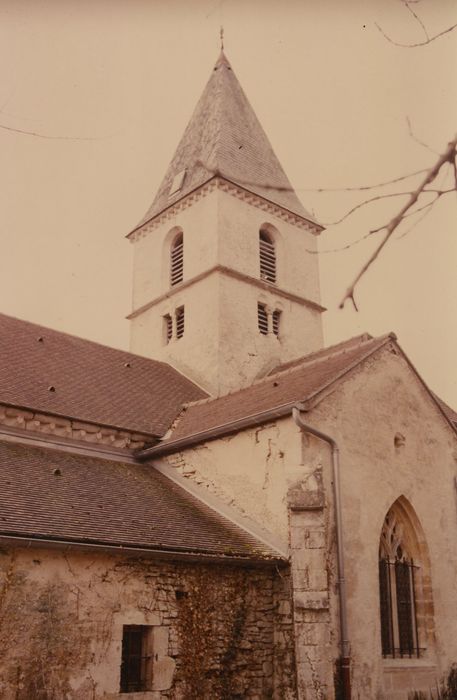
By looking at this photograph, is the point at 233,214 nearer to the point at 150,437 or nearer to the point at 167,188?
the point at 167,188

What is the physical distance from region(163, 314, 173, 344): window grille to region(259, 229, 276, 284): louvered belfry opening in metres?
3.13

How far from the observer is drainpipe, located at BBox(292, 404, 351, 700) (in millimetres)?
10688

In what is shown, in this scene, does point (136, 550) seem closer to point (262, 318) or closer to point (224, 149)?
point (262, 318)

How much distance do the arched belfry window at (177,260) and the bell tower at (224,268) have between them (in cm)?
5

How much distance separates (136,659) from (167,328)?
1310 cm

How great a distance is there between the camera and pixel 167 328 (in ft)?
72.5

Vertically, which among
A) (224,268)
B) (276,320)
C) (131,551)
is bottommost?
(131,551)

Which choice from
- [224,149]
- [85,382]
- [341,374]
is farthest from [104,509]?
Result: [224,149]

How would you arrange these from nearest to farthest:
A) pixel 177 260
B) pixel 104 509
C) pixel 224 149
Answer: pixel 104 509, pixel 177 260, pixel 224 149

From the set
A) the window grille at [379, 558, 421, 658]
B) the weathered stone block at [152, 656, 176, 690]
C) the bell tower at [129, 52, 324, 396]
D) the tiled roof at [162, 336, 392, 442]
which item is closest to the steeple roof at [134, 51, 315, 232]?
the bell tower at [129, 52, 324, 396]

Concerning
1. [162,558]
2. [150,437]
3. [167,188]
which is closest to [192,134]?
[167,188]

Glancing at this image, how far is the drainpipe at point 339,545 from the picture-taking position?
1069cm

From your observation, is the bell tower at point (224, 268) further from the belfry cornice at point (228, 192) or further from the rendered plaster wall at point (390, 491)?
the rendered plaster wall at point (390, 491)

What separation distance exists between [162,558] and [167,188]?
1664 cm
